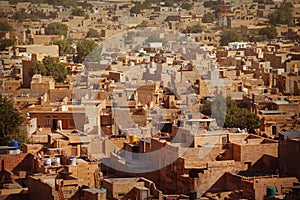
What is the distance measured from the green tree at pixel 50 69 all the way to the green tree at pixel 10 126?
806cm

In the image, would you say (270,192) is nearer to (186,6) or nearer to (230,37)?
(230,37)

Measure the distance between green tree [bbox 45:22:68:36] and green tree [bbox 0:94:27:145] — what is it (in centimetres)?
2648

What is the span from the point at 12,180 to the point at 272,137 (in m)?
4.24

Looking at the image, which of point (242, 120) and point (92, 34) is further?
point (92, 34)

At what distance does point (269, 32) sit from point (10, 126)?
28302mm

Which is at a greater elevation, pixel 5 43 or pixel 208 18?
pixel 5 43

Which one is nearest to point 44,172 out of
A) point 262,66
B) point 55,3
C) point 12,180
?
point 12,180

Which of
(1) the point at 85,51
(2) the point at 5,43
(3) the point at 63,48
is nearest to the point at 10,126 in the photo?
(1) the point at 85,51

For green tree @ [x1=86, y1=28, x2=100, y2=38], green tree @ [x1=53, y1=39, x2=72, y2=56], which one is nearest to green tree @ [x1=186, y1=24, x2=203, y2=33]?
green tree @ [x1=86, y1=28, x2=100, y2=38]

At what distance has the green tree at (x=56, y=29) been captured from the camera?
47.7 m

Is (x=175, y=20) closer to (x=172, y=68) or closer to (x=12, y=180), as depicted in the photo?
(x=172, y=68)

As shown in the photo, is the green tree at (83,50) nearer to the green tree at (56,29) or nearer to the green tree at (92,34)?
the green tree at (92,34)

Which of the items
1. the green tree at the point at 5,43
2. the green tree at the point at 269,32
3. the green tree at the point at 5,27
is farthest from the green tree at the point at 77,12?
the green tree at the point at 5,43

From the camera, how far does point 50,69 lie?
30.2 meters
